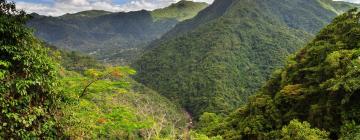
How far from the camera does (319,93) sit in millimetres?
48219

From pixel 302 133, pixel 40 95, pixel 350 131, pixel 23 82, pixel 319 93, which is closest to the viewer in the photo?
pixel 23 82

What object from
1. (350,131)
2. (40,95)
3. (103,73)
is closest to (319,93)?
(350,131)

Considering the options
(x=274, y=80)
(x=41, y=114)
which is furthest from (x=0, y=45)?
(x=274, y=80)

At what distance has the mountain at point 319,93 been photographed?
38.9m

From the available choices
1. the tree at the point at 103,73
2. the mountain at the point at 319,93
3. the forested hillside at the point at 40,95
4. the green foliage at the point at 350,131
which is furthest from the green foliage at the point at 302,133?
the tree at the point at 103,73

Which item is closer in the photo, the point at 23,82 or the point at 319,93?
the point at 23,82

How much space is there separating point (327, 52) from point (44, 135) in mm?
45332

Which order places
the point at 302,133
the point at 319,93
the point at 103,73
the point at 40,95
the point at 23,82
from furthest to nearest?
1. the point at 319,93
2. the point at 302,133
3. the point at 103,73
4. the point at 40,95
5. the point at 23,82

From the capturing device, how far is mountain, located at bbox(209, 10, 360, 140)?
128ft

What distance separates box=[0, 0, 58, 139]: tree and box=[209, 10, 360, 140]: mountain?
2431 centimetres

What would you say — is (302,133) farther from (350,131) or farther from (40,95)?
(40,95)

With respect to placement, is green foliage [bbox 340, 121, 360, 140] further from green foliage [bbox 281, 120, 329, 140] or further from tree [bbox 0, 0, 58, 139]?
tree [bbox 0, 0, 58, 139]

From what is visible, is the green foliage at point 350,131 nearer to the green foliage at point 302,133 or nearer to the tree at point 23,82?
the green foliage at point 302,133

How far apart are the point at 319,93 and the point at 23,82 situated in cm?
3964
